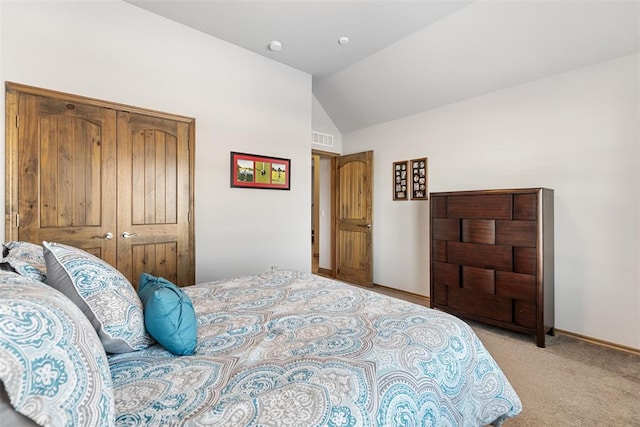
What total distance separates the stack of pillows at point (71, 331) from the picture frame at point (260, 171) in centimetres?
218

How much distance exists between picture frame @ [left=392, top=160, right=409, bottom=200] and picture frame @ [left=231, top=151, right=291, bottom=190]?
1.61 metres

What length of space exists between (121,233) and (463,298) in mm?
3344

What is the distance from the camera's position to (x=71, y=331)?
2.25ft

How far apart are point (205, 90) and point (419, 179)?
2833 millimetres

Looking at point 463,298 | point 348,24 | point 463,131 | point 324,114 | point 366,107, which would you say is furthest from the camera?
point 324,114

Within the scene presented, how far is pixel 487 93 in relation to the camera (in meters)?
3.45

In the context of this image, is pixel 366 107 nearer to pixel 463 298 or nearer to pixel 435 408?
pixel 463 298

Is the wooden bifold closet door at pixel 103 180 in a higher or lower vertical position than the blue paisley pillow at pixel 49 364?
higher

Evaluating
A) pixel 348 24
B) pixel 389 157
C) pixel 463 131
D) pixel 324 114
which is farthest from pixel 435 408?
pixel 324 114

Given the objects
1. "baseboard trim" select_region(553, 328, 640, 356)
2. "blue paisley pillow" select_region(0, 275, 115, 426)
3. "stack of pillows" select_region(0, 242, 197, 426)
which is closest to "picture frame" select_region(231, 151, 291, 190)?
"stack of pillows" select_region(0, 242, 197, 426)

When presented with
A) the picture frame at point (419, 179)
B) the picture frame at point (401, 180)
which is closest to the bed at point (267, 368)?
the picture frame at point (419, 179)

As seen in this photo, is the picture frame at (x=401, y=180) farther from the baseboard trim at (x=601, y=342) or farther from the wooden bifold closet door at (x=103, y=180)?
the wooden bifold closet door at (x=103, y=180)

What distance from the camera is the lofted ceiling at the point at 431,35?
2.54m

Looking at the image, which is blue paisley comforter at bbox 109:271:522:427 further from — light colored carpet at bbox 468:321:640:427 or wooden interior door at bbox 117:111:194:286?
wooden interior door at bbox 117:111:194:286
